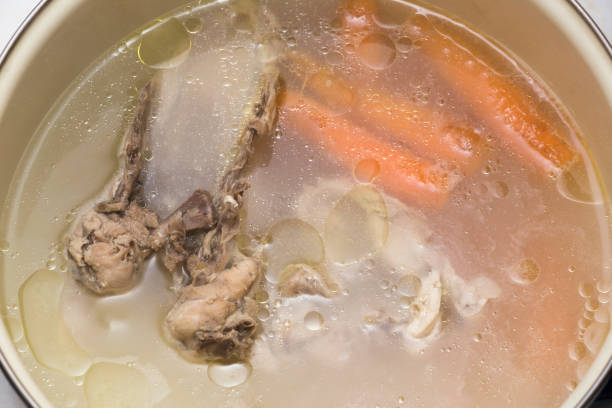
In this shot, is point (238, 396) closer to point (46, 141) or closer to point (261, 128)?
point (261, 128)

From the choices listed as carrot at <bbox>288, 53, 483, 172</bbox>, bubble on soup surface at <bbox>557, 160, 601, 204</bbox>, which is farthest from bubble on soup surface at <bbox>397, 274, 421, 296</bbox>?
bubble on soup surface at <bbox>557, 160, 601, 204</bbox>

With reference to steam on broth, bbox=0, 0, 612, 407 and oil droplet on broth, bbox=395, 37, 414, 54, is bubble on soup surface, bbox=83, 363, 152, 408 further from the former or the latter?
oil droplet on broth, bbox=395, 37, 414, 54

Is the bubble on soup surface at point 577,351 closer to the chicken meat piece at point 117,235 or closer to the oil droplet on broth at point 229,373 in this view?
the oil droplet on broth at point 229,373

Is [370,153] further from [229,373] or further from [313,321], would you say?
[229,373]

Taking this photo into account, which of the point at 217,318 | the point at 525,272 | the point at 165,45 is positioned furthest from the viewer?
the point at 165,45

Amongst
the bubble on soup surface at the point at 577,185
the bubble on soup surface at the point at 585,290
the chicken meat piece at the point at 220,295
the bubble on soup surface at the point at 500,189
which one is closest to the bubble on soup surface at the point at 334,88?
the chicken meat piece at the point at 220,295

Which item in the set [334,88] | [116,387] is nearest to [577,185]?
[334,88]

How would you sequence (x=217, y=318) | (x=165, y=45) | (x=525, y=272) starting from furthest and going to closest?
(x=165, y=45), (x=525, y=272), (x=217, y=318)
